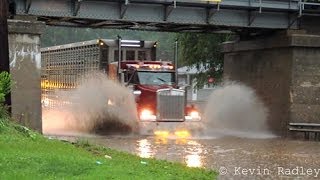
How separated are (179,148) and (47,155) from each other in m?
8.93

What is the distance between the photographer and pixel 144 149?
18.7 meters

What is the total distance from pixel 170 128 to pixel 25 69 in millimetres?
6474

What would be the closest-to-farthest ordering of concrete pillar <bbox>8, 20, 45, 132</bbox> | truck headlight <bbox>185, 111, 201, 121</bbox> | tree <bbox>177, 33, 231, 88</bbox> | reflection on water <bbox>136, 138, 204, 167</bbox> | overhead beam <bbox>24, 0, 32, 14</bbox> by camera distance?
reflection on water <bbox>136, 138, 204, 167</bbox> → concrete pillar <bbox>8, 20, 45, 132</bbox> → overhead beam <bbox>24, 0, 32, 14</bbox> → truck headlight <bbox>185, 111, 201, 121</bbox> → tree <bbox>177, 33, 231, 88</bbox>

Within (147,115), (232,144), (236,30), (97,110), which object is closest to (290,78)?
(236,30)

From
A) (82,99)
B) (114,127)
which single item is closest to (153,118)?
(114,127)

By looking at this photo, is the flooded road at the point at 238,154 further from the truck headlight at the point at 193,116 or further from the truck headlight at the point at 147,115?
the truck headlight at the point at 193,116

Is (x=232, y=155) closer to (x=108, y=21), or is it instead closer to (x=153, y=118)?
(x=153, y=118)

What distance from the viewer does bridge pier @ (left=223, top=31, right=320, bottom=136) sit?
26.3 meters

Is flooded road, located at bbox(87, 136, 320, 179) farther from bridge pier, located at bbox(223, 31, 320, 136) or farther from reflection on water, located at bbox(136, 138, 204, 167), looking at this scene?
bridge pier, located at bbox(223, 31, 320, 136)

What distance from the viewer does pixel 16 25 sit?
2138 cm

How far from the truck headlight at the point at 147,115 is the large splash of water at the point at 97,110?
0.32 metres

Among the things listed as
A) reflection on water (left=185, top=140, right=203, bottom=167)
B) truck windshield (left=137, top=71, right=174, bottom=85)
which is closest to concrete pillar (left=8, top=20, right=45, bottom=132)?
truck windshield (left=137, top=71, right=174, bottom=85)

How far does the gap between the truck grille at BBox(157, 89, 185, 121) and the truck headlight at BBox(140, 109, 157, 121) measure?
0.26 m

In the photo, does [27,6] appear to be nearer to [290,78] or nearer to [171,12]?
[171,12]
